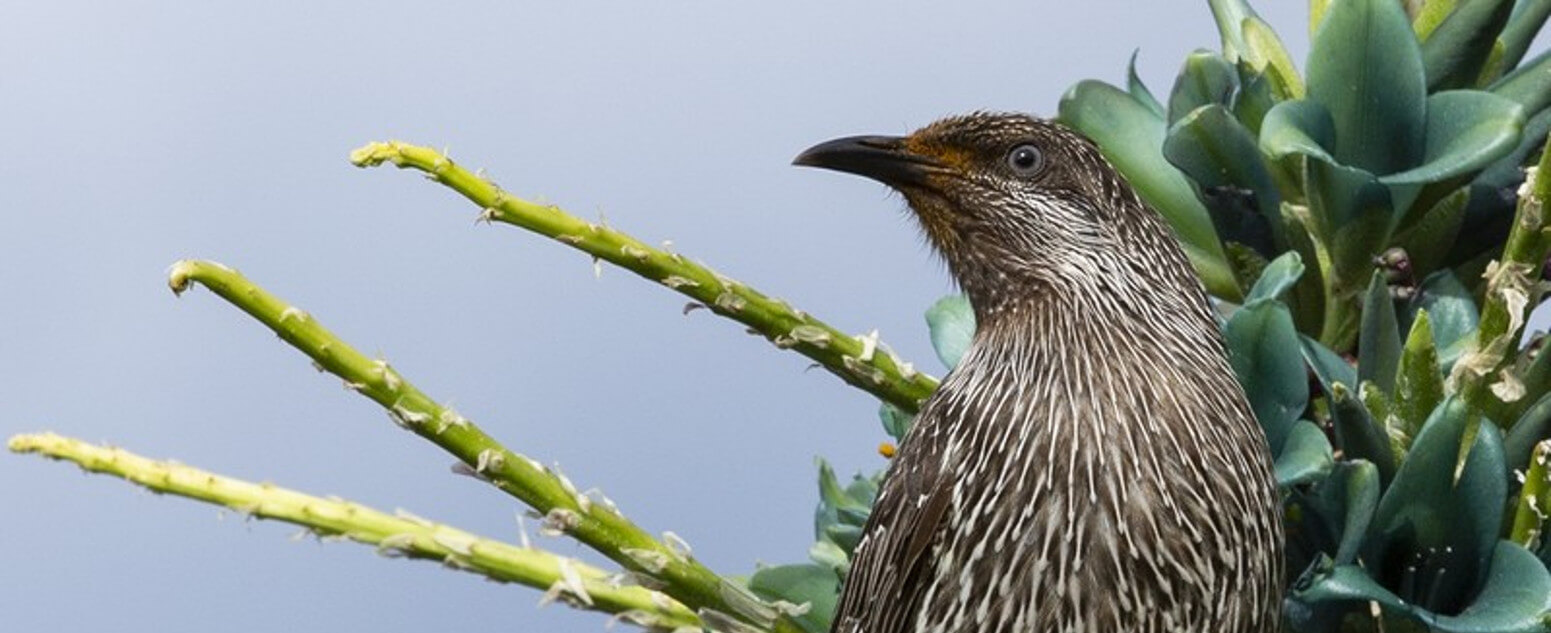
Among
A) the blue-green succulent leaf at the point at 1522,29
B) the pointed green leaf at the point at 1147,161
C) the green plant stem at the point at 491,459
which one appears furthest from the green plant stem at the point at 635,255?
the blue-green succulent leaf at the point at 1522,29

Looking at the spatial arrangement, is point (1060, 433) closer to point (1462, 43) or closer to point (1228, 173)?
point (1228, 173)

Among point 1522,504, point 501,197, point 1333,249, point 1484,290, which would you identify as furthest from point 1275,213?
point 501,197

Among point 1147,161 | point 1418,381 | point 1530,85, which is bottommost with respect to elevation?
point 1418,381

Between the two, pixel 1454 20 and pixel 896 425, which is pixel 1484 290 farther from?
pixel 896 425

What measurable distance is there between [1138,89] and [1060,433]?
0.47 m

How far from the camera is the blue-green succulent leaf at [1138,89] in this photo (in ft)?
8.43

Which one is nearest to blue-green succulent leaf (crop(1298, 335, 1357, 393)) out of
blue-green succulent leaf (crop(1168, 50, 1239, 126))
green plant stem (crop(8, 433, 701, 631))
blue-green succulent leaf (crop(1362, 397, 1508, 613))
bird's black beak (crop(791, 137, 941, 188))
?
blue-green succulent leaf (crop(1362, 397, 1508, 613))

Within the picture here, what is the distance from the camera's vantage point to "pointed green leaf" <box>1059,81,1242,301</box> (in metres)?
2.56

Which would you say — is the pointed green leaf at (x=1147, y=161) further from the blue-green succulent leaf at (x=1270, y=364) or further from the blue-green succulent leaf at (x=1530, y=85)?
the blue-green succulent leaf at (x=1530, y=85)

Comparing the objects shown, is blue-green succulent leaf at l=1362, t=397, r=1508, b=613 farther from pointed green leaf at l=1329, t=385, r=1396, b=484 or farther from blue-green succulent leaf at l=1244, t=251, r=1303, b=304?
blue-green succulent leaf at l=1244, t=251, r=1303, b=304

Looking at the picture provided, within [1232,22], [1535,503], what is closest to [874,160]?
[1232,22]

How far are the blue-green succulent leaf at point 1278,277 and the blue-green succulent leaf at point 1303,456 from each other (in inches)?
5.8

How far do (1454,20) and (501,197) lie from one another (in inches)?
42.5

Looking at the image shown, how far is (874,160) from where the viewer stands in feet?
8.43
